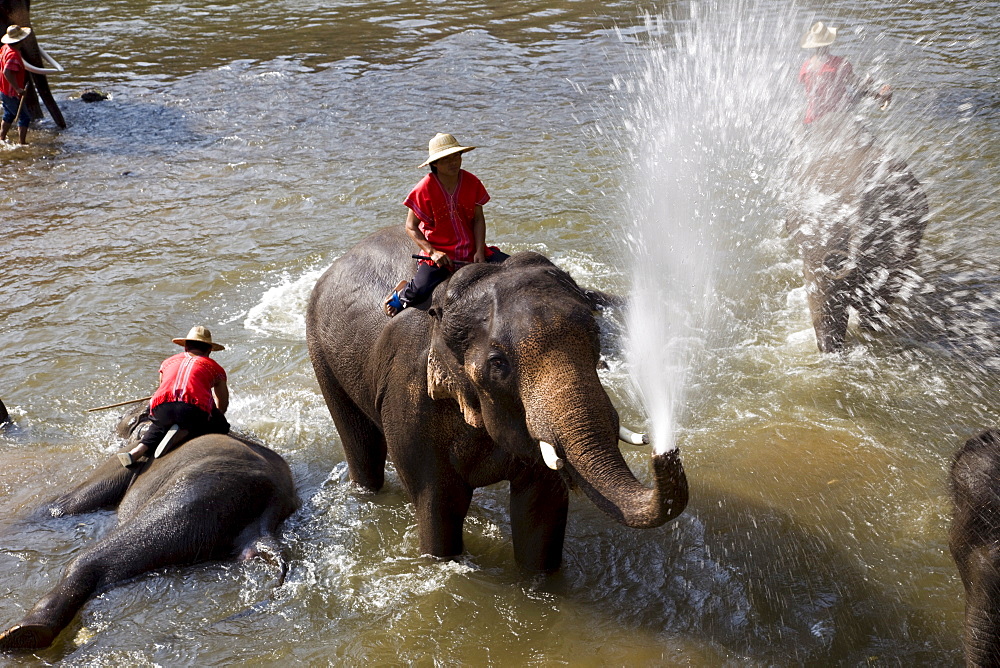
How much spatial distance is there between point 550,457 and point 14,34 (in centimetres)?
1282

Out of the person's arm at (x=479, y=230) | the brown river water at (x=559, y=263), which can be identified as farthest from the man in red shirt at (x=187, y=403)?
the person's arm at (x=479, y=230)

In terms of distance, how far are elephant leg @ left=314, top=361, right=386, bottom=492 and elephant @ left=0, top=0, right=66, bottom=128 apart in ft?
32.2

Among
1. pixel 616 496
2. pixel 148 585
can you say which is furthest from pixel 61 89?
pixel 616 496

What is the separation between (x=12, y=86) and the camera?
1287cm

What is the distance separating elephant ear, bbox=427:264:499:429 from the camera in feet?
12.5

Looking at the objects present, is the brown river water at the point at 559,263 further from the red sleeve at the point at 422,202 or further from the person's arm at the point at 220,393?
the red sleeve at the point at 422,202

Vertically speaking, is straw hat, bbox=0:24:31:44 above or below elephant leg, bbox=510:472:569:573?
above

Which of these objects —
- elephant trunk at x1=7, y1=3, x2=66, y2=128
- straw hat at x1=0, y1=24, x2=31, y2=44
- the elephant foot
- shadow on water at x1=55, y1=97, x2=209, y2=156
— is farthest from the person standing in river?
straw hat at x1=0, y1=24, x2=31, y2=44

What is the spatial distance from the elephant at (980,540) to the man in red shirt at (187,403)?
411 centimetres

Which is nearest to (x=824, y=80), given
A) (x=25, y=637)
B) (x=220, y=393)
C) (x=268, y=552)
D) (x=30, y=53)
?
(x=220, y=393)

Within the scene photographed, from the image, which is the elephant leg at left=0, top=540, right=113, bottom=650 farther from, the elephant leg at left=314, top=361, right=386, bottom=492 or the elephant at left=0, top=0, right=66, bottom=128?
the elephant at left=0, top=0, right=66, bottom=128

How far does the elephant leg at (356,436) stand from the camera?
18.0ft

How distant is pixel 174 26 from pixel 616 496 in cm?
1832

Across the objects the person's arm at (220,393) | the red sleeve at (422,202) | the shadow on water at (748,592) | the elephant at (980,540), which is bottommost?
the shadow on water at (748,592)
